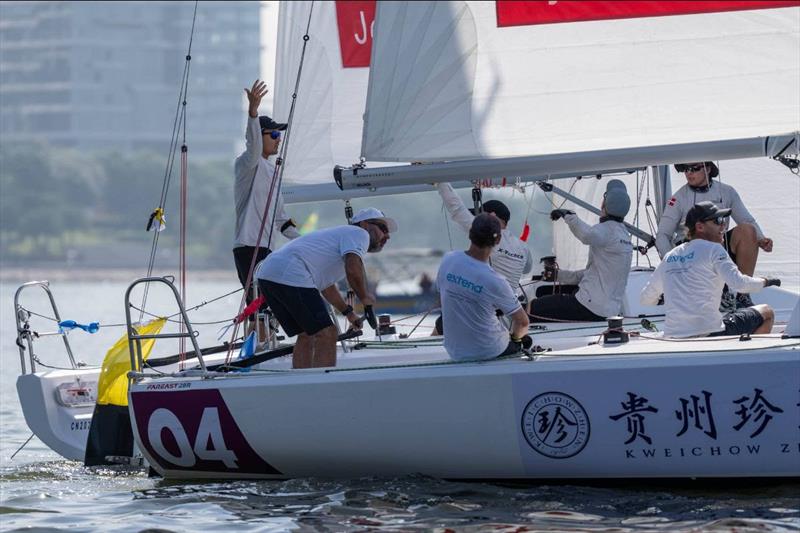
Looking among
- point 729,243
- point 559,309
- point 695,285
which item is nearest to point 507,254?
point 559,309

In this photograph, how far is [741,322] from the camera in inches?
243

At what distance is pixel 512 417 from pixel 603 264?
2.02 m

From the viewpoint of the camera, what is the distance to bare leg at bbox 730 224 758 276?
696 cm

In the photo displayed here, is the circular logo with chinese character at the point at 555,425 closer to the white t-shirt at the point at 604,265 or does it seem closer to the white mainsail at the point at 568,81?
the white mainsail at the point at 568,81

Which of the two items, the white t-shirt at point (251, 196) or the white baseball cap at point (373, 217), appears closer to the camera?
the white baseball cap at point (373, 217)

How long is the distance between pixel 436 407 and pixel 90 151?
89593 millimetres

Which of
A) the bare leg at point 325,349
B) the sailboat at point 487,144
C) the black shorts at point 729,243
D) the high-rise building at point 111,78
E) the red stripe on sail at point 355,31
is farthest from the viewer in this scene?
the high-rise building at point 111,78

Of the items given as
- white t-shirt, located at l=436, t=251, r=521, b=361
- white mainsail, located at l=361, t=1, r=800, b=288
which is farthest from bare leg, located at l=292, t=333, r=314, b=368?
white mainsail, located at l=361, t=1, r=800, b=288

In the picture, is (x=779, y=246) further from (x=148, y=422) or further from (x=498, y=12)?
(x=148, y=422)

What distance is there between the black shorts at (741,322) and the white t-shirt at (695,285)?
0.05 metres

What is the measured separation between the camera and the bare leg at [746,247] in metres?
6.96

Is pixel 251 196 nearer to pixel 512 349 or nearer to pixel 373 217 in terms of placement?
pixel 373 217

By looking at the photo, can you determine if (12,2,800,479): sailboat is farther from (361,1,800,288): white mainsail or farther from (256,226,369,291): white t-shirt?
(256,226,369,291): white t-shirt

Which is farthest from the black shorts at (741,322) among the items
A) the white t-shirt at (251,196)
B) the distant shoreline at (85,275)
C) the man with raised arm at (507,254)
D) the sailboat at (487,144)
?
the distant shoreline at (85,275)
